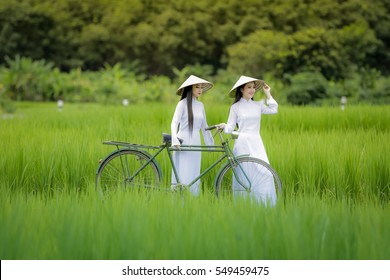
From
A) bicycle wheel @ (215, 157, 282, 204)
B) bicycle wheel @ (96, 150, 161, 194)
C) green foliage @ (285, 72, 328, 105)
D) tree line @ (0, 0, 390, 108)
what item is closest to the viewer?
bicycle wheel @ (215, 157, 282, 204)

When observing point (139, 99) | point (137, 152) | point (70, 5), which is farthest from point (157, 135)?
point (70, 5)

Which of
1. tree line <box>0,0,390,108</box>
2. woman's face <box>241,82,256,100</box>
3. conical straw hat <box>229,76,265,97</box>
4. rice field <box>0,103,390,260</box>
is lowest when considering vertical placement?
rice field <box>0,103,390,260</box>

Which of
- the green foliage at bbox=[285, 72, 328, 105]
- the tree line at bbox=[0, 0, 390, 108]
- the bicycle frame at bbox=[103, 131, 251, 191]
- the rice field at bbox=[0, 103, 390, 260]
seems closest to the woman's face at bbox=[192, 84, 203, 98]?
the bicycle frame at bbox=[103, 131, 251, 191]

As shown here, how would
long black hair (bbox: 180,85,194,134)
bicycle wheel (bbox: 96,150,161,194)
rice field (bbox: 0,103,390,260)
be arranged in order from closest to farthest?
1. rice field (bbox: 0,103,390,260)
2. bicycle wheel (bbox: 96,150,161,194)
3. long black hair (bbox: 180,85,194,134)

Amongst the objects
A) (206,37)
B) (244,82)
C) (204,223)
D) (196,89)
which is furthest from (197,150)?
(206,37)

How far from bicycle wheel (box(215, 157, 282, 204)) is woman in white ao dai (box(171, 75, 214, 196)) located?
1.01 feet

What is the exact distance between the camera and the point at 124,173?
442cm

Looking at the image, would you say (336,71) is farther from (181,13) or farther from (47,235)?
(47,235)

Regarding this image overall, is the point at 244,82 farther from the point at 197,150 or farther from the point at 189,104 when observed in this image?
the point at 197,150

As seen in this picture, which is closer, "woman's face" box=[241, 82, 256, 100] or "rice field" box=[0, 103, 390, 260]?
"rice field" box=[0, 103, 390, 260]

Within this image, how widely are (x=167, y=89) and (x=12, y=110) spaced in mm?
5362

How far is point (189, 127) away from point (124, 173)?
1.91 feet

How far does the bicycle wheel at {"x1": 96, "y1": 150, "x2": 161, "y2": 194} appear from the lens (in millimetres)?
4379

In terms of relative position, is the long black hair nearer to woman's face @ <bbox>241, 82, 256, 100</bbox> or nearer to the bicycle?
the bicycle
